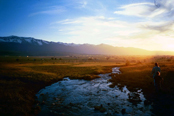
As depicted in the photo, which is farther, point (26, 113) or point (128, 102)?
point (128, 102)

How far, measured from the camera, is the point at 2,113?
980cm

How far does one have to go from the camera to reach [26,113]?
10.3m

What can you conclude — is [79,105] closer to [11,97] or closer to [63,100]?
[63,100]

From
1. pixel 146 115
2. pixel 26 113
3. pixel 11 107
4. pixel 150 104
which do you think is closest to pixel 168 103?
pixel 150 104

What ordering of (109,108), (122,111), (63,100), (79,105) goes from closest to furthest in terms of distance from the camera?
(122,111)
(109,108)
(79,105)
(63,100)

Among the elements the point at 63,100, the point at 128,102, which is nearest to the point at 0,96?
the point at 63,100

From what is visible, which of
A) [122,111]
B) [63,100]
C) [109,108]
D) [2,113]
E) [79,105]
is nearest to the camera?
[2,113]

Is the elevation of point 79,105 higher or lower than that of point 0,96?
lower

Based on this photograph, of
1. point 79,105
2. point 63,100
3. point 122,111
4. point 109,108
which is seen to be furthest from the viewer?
point 63,100

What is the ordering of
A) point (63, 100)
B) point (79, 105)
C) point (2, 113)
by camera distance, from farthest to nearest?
point (63, 100), point (79, 105), point (2, 113)

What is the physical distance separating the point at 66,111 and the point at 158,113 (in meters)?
9.02

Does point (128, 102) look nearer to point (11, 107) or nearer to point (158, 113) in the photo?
point (158, 113)

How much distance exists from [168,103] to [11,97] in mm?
18081

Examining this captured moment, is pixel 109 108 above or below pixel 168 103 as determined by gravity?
below
